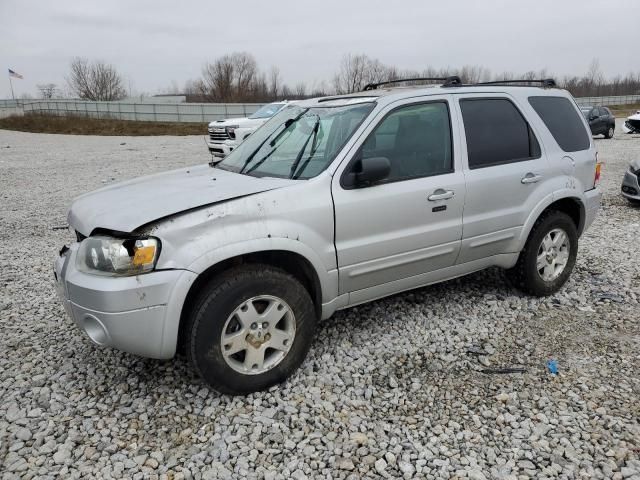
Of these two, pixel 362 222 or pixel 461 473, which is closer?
pixel 461 473

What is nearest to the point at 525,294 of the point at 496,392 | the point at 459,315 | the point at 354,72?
the point at 459,315

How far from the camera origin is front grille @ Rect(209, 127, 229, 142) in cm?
1689

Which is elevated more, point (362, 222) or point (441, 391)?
point (362, 222)

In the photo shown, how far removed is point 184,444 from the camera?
2703 mm

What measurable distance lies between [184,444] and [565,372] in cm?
245

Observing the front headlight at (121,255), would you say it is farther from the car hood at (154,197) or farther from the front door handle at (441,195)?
the front door handle at (441,195)

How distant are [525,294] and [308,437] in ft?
8.87

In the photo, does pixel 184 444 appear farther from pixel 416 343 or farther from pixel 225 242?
pixel 416 343

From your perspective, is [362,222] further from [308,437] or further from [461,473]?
[461,473]

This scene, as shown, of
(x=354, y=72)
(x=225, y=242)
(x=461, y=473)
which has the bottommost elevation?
(x=461, y=473)

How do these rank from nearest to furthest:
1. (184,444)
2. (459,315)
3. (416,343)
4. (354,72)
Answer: (184,444)
(416,343)
(459,315)
(354,72)

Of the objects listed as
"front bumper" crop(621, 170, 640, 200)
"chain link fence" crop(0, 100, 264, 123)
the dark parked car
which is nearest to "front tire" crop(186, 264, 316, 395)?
"front bumper" crop(621, 170, 640, 200)

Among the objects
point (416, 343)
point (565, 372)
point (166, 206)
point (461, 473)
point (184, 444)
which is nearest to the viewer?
point (461, 473)

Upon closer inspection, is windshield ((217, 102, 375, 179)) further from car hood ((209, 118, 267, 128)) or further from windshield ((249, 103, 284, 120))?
windshield ((249, 103, 284, 120))
